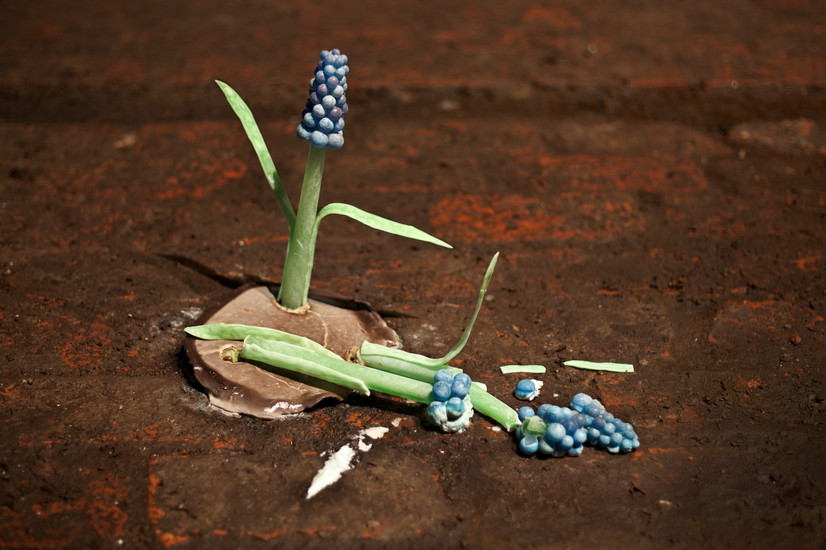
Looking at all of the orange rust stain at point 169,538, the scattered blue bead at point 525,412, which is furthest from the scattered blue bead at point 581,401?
the orange rust stain at point 169,538

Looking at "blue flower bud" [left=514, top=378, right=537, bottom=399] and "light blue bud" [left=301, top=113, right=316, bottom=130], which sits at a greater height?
"light blue bud" [left=301, top=113, right=316, bottom=130]

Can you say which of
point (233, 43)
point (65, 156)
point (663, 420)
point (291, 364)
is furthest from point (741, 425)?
point (233, 43)

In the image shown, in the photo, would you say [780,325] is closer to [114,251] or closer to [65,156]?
[114,251]

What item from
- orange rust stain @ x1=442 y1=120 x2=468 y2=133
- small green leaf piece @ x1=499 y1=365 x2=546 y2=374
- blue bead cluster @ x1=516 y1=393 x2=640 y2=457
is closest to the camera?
blue bead cluster @ x1=516 y1=393 x2=640 y2=457

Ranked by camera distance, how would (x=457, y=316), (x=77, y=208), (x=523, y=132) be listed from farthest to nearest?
(x=523, y=132), (x=77, y=208), (x=457, y=316)

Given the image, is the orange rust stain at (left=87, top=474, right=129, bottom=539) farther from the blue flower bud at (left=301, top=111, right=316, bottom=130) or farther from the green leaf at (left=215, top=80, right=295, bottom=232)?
the blue flower bud at (left=301, top=111, right=316, bottom=130)

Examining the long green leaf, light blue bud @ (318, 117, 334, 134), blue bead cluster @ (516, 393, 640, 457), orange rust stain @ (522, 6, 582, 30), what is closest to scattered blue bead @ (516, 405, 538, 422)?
blue bead cluster @ (516, 393, 640, 457)

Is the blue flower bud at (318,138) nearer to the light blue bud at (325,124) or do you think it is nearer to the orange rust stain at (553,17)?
the light blue bud at (325,124)
